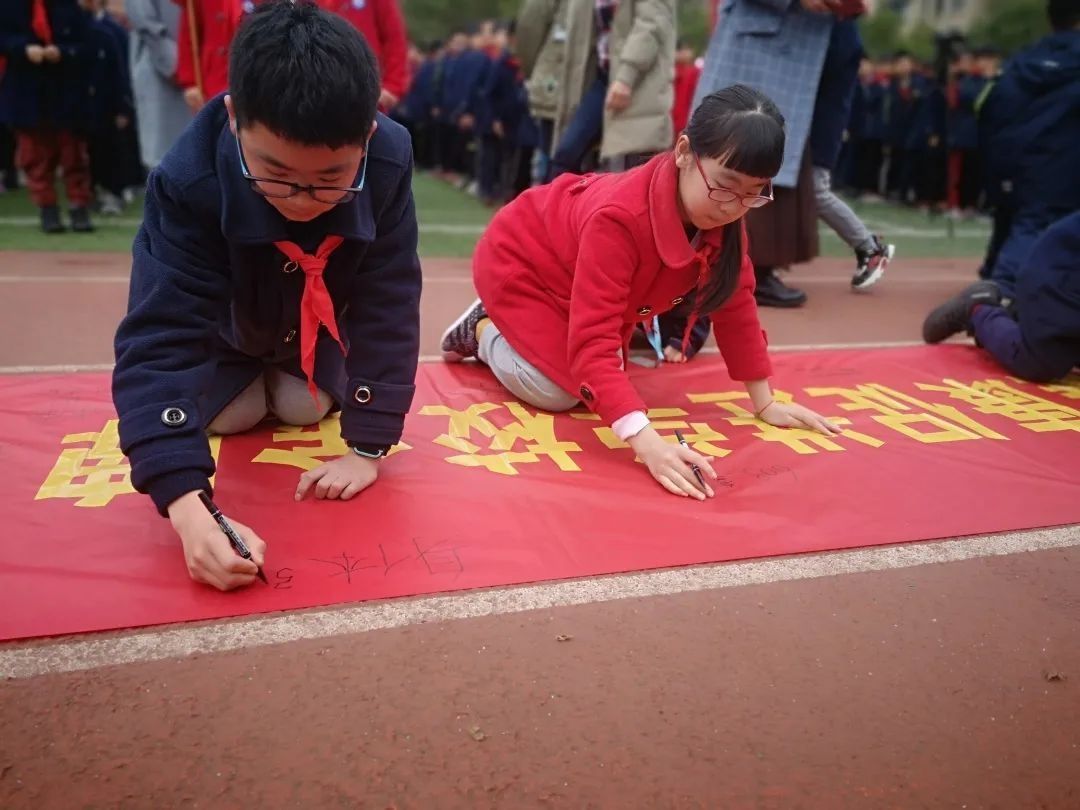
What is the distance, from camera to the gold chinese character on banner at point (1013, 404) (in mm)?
2520

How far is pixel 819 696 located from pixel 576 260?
1.21 m

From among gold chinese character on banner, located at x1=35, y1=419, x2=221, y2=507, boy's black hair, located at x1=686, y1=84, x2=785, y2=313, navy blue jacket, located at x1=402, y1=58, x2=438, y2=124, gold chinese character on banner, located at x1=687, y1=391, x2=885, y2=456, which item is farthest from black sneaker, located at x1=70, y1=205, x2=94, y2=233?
navy blue jacket, located at x1=402, y1=58, x2=438, y2=124

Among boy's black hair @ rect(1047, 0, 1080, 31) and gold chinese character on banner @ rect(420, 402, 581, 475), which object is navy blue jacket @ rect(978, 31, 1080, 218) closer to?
boy's black hair @ rect(1047, 0, 1080, 31)

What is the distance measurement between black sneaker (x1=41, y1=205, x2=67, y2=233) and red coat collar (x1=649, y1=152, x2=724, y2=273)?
422cm

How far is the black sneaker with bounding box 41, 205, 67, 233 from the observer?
5.07m

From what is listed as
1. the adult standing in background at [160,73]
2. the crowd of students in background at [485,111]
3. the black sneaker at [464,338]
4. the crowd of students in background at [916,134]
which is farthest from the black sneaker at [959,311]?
the crowd of students in background at [916,134]

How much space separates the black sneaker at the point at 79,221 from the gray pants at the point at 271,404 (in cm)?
372

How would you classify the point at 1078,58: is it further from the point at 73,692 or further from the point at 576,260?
the point at 73,692

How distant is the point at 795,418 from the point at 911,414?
1.28ft

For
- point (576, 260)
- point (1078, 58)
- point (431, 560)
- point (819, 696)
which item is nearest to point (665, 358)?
point (576, 260)

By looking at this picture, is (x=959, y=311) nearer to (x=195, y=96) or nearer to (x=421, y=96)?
(x=195, y=96)

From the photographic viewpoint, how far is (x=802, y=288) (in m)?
4.66
